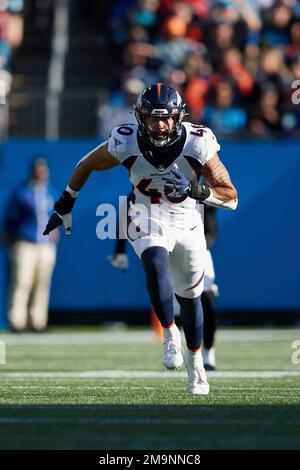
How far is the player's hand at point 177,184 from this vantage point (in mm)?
7184

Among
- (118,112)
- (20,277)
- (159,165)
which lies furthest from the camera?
(118,112)

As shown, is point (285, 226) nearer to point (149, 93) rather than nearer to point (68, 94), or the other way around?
point (68, 94)

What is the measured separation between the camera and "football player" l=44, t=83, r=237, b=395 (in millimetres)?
7148

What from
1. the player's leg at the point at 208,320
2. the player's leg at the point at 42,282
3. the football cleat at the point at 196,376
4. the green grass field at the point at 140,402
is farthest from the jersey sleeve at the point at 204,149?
the player's leg at the point at 42,282

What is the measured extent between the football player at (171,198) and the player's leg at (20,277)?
7.51m

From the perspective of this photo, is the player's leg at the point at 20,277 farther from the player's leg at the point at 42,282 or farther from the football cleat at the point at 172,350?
the football cleat at the point at 172,350

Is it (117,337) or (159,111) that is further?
(117,337)

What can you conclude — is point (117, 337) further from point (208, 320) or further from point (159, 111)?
point (159, 111)

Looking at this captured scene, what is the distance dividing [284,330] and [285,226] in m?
1.35

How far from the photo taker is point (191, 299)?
726 cm

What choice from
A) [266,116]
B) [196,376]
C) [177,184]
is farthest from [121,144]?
[266,116]

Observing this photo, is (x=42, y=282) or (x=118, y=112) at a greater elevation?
(x=118, y=112)

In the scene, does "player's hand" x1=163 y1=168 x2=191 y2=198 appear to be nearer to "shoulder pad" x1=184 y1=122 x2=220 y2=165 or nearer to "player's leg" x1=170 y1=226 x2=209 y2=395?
"shoulder pad" x1=184 y1=122 x2=220 y2=165

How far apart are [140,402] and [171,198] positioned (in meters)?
1.28
